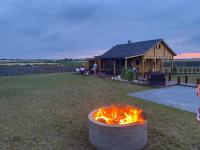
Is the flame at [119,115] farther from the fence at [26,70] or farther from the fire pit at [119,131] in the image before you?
the fence at [26,70]

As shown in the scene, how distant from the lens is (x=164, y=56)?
23625 mm

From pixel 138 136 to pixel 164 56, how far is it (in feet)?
69.2

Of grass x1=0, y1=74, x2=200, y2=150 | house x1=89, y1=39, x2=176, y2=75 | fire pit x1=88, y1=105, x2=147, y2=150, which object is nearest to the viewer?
fire pit x1=88, y1=105, x2=147, y2=150

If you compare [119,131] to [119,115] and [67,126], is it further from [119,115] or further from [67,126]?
[67,126]

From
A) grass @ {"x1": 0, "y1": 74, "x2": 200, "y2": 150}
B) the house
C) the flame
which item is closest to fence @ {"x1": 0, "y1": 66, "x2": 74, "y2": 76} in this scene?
the house

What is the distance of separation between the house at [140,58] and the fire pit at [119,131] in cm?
1622

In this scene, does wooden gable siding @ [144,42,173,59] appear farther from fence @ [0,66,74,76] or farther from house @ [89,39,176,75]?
fence @ [0,66,74,76]

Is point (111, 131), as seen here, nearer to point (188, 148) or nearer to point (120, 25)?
point (188, 148)

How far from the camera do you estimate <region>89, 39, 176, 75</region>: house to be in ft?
70.0

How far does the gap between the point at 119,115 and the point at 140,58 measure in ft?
59.2

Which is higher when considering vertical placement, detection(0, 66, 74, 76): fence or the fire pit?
detection(0, 66, 74, 76): fence

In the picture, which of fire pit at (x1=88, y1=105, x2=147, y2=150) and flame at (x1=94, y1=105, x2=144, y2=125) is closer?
fire pit at (x1=88, y1=105, x2=147, y2=150)

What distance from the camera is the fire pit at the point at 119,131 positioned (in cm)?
414

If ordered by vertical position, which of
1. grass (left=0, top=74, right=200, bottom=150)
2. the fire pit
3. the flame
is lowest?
grass (left=0, top=74, right=200, bottom=150)
